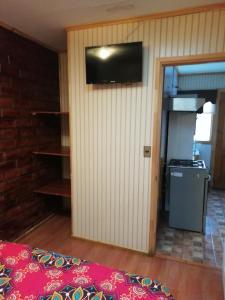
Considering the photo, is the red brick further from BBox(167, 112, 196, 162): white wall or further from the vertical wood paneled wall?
BBox(167, 112, 196, 162): white wall

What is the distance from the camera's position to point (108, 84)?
2.38 meters

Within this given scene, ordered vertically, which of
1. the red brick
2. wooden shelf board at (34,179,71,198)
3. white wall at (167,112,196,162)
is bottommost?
wooden shelf board at (34,179,71,198)

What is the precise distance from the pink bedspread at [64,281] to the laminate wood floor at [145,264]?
2.97 ft

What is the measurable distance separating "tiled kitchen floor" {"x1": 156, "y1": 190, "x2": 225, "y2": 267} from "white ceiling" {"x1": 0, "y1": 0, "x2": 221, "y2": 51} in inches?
101

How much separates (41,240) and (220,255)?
7.13ft

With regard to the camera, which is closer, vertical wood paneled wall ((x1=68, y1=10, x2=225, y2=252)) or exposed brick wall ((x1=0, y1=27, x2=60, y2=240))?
vertical wood paneled wall ((x1=68, y1=10, x2=225, y2=252))

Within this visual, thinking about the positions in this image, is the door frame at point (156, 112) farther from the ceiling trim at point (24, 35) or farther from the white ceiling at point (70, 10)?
the ceiling trim at point (24, 35)

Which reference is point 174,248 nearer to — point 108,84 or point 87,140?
point 87,140

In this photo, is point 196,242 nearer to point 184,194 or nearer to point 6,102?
point 184,194

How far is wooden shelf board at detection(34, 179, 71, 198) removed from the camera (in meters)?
2.95

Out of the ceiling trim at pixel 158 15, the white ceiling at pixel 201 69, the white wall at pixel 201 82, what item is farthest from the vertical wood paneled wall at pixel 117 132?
the white wall at pixel 201 82

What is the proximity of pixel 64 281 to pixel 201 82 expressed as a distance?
4.74 metres

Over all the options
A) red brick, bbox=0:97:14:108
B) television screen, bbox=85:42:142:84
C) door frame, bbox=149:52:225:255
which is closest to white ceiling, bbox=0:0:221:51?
television screen, bbox=85:42:142:84

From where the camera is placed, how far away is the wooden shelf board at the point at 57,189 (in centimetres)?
295
